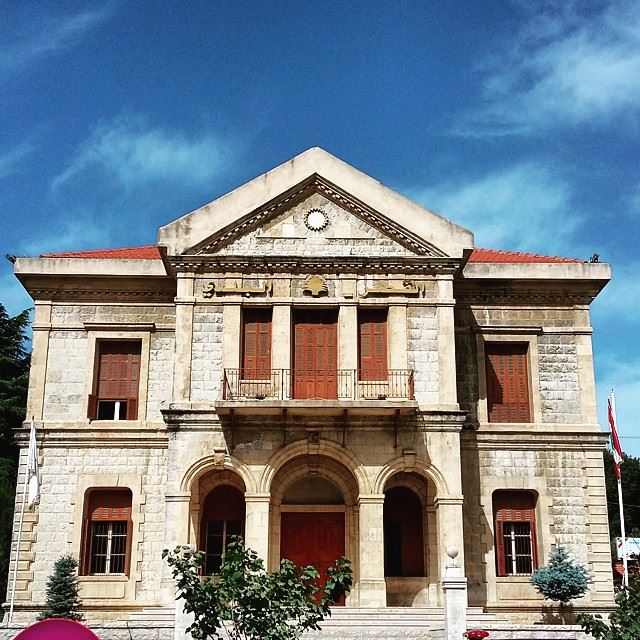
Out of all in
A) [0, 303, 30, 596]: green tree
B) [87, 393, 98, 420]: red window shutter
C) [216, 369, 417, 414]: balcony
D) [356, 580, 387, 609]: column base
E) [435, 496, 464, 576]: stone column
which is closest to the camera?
[356, 580, 387, 609]: column base

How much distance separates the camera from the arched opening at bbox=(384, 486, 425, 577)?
23.7 meters

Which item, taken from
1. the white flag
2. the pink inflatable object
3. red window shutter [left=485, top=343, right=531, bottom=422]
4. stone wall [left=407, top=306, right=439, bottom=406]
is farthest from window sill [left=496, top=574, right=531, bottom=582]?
the pink inflatable object

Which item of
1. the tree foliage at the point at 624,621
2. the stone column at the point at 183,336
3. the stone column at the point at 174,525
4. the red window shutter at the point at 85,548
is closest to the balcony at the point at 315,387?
the stone column at the point at 183,336

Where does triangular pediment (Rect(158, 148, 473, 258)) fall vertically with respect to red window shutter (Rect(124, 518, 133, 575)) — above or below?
above

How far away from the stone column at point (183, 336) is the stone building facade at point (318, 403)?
5 cm

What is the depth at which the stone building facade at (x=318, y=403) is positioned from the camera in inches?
875

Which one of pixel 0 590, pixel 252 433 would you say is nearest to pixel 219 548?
pixel 252 433

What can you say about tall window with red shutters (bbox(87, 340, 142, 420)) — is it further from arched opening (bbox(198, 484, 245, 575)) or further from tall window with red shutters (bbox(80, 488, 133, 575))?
arched opening (bbox(198, 484, 245, 575))

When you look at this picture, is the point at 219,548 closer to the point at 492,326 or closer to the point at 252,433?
the point at 252,433

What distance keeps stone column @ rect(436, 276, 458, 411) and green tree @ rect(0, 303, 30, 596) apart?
16617mm

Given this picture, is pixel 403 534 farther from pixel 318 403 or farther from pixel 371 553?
pixel 318 403

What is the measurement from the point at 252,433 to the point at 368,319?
13.9ft

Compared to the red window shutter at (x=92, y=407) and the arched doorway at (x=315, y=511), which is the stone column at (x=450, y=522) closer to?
the arched doorway at (x=315, y=511)

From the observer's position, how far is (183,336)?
894 inches
